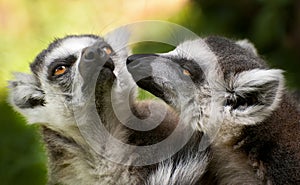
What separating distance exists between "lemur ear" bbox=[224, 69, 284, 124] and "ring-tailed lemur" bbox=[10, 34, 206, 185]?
1.32 feet

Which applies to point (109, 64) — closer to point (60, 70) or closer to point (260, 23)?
point (60, 70)

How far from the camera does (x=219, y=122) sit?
443 cm

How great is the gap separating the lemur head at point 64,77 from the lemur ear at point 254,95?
838 millimetres

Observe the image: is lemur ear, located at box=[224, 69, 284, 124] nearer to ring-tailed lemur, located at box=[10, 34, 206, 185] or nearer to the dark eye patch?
ring-tailed lemur, located at box=[10, 34, 206, 185]

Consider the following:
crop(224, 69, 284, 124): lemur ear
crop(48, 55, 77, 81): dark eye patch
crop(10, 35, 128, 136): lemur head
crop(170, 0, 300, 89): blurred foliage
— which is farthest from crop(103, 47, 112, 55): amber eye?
crop(170, 0, 300, 89): blurred foliage

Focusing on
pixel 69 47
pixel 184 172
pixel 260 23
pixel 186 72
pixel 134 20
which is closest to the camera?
pixel 184 172

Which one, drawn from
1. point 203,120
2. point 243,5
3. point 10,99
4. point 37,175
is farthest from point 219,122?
point 243,5

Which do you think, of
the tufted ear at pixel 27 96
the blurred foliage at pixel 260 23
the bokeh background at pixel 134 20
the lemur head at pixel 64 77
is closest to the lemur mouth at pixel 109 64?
the lemur head at pixel 64 77

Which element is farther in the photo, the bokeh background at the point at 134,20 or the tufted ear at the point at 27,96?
the bokeh background at the point at 134,20

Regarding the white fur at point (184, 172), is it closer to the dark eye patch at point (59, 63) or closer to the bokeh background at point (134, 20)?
the dark eye patch at point (59, 63)

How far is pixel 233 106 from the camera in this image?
14.7 ft

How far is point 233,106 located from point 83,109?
3.37 ft

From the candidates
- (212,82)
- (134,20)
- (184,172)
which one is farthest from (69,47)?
(134,20)

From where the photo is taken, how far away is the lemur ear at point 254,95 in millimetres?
4359
